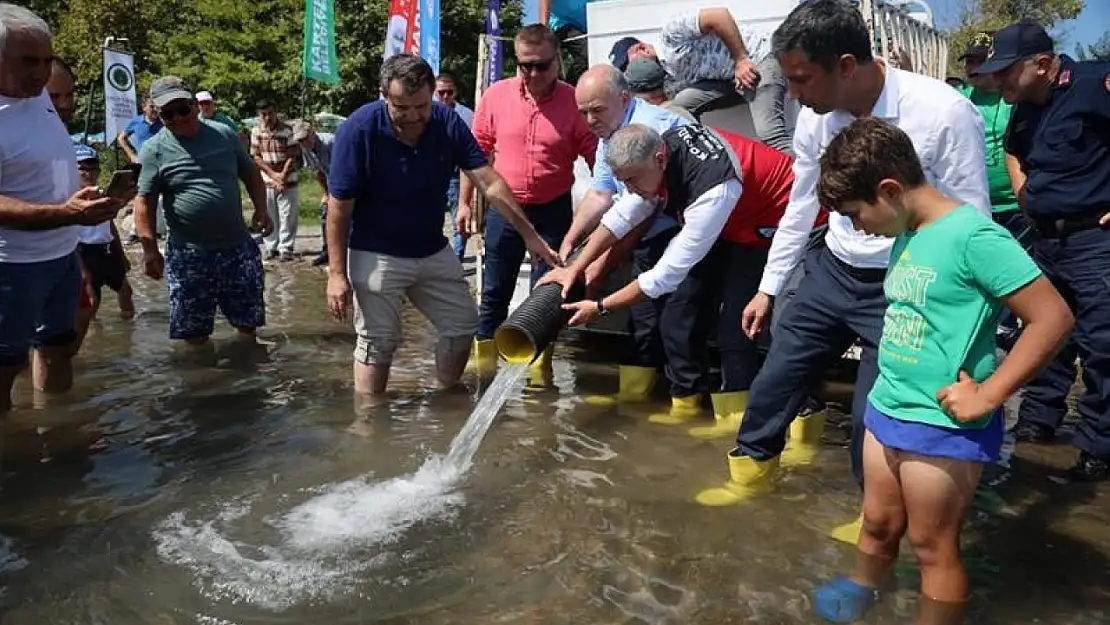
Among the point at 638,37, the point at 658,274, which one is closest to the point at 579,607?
the point at 658,274

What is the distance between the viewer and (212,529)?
389 cm

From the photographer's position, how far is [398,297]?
5.75 meters

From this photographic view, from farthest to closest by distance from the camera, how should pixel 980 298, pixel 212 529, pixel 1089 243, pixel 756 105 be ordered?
1. pixel 756 105
2. pixel 1089 243
3. pixel 212 529
4. pixel 980 298

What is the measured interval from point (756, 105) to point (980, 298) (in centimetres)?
353

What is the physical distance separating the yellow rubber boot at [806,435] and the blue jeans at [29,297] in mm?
3788

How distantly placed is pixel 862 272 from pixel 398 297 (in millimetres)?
3045

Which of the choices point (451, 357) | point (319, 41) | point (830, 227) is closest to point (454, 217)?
point (451, 357)

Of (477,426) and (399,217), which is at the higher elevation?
(399,217)

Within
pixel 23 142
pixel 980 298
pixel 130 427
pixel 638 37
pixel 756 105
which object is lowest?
pixel 130 427

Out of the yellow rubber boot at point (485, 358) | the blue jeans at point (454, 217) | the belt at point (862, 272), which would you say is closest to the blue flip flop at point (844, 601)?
the belt at point (862, 272)

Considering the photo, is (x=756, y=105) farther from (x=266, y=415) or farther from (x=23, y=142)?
(x=23, y=142)

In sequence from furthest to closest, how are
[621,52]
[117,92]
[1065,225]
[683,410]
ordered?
[117,92]
[621,52]
[683,410]
[1065,225]

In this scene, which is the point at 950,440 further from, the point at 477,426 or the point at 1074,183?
the point at 477,426

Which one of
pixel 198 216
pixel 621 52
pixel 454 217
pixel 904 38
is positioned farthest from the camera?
pixel 454 217
